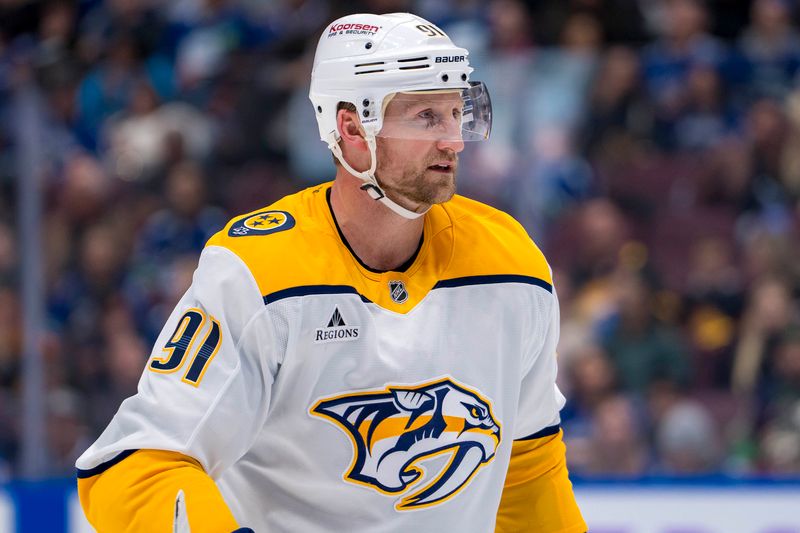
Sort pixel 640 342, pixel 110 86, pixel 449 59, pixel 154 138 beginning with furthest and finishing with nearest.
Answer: pixel 110 86 < pixel 154 138 < pixel 640 342 < pixel 449 59

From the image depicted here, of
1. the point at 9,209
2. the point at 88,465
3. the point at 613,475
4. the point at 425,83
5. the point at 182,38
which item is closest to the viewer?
the point at 88,465

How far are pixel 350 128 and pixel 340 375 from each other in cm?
47

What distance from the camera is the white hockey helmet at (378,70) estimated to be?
2.28 metres

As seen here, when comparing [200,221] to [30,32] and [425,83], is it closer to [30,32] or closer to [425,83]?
[30,32]

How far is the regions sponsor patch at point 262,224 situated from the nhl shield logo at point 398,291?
0.69 ft

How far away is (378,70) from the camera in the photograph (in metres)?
2.27

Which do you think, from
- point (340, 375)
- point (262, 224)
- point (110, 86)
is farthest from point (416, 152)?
point (110, 86)

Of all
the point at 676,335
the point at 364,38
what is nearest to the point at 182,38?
the point at 676,335

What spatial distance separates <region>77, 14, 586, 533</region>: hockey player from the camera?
2.11 m

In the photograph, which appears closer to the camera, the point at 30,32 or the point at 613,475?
the point at 613,475

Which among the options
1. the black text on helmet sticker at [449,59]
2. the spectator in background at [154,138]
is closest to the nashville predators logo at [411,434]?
the black text on helmet sticker at [449,59]

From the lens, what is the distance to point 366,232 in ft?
7.64

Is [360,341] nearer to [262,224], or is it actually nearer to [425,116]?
[262,224]

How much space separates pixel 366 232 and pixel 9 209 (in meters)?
3.01
